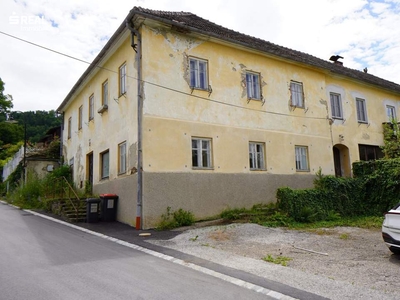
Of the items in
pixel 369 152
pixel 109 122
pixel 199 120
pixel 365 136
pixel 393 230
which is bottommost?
pixel 393 230

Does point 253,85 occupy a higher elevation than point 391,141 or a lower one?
higher

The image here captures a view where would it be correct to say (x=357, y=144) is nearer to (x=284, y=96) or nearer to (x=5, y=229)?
(x=284, y=96)

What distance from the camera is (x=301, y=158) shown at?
15.8 meters

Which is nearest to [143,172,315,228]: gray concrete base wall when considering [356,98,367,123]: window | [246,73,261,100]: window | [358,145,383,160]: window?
[246,73,261,100]: window

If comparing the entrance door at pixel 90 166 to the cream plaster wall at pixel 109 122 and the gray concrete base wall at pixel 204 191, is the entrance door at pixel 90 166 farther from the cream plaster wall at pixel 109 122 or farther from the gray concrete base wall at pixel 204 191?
the gray concrete base wall at pixel 204 191

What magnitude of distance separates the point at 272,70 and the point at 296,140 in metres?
3.47

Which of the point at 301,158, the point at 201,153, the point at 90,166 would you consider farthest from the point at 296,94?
the point at 90,166

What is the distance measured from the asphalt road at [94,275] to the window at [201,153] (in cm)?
506

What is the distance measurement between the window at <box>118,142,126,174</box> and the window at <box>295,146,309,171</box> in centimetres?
791

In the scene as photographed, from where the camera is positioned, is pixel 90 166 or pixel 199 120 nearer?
pixel 199 120

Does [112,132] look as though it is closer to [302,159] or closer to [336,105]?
[302,159]

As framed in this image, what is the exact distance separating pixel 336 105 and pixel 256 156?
7.09 m

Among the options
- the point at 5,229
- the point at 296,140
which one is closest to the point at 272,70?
the point at 296,140

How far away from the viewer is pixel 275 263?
6.57 meters
